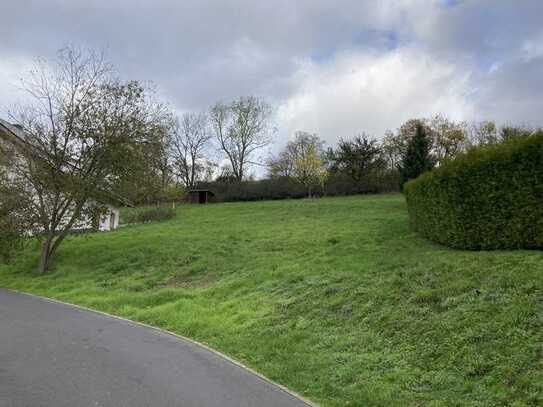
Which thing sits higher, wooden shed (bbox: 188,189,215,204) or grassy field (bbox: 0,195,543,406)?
wooden shed (bbox: 188,189,215,204)

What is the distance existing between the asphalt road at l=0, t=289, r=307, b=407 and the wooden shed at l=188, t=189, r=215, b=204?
155 ft

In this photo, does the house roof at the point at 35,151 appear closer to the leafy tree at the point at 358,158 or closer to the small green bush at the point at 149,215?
the small green bush at the point at 149,215

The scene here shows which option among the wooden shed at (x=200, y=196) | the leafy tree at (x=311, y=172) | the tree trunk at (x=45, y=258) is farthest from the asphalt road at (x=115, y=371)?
the wooden shed at (x=200, y=196)

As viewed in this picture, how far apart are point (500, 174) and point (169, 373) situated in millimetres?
9403

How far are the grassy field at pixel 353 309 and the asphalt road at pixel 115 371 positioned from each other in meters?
0.67

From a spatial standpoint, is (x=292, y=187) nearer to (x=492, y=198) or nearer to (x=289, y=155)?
(x=289, y=155)

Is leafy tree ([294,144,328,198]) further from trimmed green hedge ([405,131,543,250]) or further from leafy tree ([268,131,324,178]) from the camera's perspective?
trimmed green hedge ([405,131,543,250])

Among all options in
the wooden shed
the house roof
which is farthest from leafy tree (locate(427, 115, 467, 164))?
the house roof

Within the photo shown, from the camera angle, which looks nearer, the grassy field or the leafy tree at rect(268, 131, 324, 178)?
the grassy field

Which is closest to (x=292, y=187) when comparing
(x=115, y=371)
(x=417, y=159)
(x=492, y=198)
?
(x=417, y=159)

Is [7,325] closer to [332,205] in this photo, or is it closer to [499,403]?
[499,403]

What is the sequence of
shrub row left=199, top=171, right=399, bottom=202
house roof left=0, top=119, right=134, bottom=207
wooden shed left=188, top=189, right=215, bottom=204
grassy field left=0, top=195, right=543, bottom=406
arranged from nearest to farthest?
1. grassy field left=0, top=195, right=543, bottom=406
2. house roof left=0, top=119, right=134, bottom=207
3. shrub row left=199, top=171, right=399, bottom=202
4. wooden shed left=188, top=189, right=215, bottom=204

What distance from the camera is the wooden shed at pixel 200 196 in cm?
5791

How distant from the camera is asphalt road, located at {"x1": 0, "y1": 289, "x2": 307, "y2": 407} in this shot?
5922 millimetres
